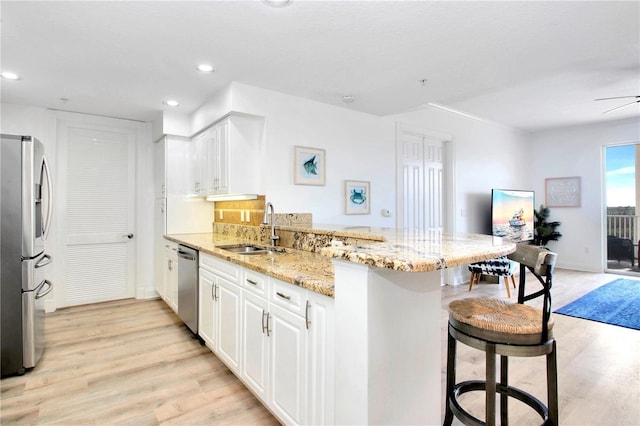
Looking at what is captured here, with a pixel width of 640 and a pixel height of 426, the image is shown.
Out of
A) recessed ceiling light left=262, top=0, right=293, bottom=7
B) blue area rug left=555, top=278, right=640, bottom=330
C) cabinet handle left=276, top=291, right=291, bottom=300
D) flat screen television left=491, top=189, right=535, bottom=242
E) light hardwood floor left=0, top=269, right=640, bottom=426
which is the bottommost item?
light hardwood floor left=0, top=269, right=640, bottom=426

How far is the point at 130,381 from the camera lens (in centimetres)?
252

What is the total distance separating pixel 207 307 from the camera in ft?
9.38

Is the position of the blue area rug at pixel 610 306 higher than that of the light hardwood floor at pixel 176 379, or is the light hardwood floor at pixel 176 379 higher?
the blue area rug at pixel 610 306

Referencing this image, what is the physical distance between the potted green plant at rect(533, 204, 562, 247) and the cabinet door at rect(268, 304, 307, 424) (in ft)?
21.8

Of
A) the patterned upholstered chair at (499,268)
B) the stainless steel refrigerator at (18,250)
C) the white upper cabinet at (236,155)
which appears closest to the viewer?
the stainless steel refrigerator at (18,250)

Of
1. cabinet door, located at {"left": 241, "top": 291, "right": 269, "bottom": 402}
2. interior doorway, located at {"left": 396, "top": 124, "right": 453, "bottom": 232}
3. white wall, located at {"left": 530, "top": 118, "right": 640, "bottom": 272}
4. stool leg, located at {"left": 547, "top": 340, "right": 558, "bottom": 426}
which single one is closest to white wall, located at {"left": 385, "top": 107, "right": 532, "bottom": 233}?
interior doorway, located at {"left": 396, "top": 124, "right": 453, "bottom": 232}

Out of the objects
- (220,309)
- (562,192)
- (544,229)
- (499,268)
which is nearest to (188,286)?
(220,309)

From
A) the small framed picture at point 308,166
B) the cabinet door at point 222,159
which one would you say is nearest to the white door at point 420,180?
the small framed picture at point 308,166

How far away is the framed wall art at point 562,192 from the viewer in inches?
262

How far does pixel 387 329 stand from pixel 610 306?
4695 millimetres

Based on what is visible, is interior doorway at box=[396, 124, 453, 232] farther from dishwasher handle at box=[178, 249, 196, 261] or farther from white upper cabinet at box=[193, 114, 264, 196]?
dishwasher handle at box=[178, 249, 196, 261]

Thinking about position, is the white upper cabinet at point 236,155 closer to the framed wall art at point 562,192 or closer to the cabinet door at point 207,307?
the cabinet door at point 207,307

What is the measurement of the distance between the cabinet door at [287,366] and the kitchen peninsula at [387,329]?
0.68ft

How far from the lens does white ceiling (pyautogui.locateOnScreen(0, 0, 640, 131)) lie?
6.95ft
